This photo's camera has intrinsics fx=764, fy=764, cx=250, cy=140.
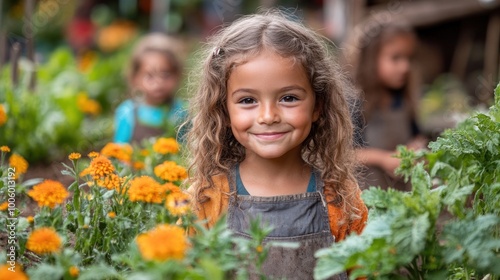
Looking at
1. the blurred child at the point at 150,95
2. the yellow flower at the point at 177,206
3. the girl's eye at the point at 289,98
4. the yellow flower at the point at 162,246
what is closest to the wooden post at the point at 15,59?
the blurred child at the point at 150,95

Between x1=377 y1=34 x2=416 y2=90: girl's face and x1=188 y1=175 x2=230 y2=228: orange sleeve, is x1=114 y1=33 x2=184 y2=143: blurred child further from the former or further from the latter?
x1=188 y1=175 x2=230 y2=228: orange sleeve

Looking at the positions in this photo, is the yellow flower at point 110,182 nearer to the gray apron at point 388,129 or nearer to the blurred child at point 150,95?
the blurred child at point 150,95

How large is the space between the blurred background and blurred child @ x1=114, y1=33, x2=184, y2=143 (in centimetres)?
24

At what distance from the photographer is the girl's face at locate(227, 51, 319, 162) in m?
2.29

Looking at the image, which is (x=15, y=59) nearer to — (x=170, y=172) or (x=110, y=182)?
(x=170, y=172)

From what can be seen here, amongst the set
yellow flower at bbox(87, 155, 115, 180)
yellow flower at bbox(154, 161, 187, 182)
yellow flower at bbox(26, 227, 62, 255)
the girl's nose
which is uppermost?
the girl's nose

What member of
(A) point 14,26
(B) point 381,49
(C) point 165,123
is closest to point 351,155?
(C) point 165,123

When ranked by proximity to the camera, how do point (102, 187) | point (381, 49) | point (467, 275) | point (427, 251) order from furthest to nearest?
point (381, 49) → point (102, 187) → point (467, 275) → point (427, 251)

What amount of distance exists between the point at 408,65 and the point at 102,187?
3.30 m

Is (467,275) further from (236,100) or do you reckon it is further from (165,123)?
(165,123)

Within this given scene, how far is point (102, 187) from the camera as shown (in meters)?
2.30

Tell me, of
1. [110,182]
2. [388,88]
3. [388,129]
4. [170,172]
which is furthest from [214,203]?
[388,88]

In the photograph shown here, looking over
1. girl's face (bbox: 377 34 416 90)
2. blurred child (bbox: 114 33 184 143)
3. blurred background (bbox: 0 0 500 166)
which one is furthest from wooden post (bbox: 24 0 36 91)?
girl's face (bbox: 377 34 416 90)

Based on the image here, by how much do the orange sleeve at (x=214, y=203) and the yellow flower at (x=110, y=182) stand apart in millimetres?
319
